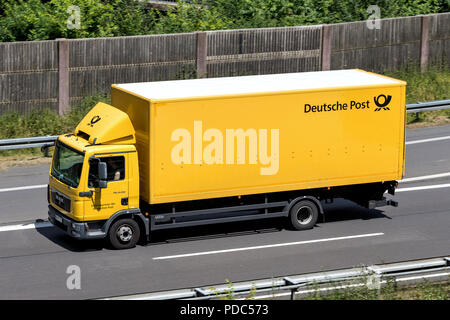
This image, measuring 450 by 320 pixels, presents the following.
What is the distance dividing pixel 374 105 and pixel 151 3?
1581 cm

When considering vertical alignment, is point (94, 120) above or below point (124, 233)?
above

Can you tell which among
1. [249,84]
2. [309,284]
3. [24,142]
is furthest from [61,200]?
[24,142]

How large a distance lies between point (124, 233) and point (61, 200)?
4.52 ft

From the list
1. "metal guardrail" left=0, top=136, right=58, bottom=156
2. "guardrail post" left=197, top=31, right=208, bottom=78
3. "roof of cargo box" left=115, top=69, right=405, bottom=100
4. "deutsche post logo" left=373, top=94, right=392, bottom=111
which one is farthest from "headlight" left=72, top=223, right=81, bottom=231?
"guardrail post" left=197, top=31, right=208, bottom=78

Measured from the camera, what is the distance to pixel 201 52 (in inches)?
1054

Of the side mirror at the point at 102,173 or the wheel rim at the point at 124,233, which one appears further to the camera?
the wheel rim at the point at 124,233

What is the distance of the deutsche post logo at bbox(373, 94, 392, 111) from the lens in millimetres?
18967

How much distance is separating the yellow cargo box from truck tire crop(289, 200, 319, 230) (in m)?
0.49

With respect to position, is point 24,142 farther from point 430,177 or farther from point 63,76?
point 430,177

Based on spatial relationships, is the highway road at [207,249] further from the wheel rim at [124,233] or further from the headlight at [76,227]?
the headlight at [76,227]

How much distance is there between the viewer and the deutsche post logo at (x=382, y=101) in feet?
62.2

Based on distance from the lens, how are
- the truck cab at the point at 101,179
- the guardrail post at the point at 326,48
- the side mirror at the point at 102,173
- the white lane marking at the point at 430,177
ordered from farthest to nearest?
the guardrail post at the point at 326,48
the white lane marking at the point at 430,177
the truck cab at the point at 101,179
the side mirror at the point at 102,173

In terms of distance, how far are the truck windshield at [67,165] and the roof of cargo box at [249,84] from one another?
5.38 feet

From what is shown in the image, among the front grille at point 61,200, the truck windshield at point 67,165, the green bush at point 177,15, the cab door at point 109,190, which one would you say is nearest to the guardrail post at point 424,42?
the green bush at point 177,15
